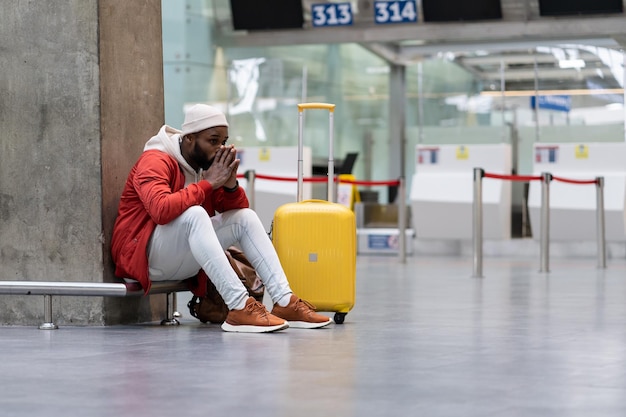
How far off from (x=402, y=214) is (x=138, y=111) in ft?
25.4

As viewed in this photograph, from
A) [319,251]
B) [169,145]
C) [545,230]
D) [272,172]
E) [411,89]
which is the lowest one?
[545,230]

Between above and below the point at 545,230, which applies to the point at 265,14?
above

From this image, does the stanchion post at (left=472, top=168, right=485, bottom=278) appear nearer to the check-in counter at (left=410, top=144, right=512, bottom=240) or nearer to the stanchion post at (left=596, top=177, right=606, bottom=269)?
the stanchion post at (left=596, top=177, right=606, bottom=269)

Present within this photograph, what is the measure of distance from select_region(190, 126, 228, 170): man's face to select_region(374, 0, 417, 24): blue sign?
11487mm

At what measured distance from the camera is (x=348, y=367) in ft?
12.6

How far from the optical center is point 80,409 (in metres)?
2.97

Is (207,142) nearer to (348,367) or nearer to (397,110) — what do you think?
(348,367)

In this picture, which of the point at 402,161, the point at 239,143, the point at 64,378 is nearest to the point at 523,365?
the point at 64,378

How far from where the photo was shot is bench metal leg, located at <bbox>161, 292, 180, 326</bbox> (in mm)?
5570

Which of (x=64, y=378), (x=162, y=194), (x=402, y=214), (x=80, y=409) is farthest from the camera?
(x=402, y=214)

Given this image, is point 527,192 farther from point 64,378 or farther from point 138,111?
point 64,378

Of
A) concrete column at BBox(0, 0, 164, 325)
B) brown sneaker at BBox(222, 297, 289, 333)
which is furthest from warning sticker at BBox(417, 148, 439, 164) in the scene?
brown sneaker at BBox(222, 297, 289, 333)

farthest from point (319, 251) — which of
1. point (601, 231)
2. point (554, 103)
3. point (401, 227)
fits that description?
point (554, 103)

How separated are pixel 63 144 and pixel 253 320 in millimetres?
1213
